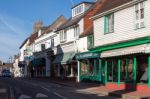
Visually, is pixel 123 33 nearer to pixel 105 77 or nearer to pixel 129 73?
pixel 129 73

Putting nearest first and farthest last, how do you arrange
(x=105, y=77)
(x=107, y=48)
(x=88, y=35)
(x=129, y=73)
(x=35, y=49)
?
(x=129, y=73) < (x=107, y=48) < (x=105, y=77) < (x=88, y=35) < (x=35, y=49)

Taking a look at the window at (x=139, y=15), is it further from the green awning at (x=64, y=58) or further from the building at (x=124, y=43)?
the green awning at (x=64, y=58)

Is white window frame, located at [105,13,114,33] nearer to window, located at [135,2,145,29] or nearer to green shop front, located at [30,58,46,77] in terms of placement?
window, located at [135,2,145,29]

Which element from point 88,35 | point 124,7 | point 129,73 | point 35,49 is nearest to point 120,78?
point 129,73

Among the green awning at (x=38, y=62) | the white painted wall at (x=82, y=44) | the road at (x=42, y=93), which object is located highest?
the white painted wall at (x=82, y=44)

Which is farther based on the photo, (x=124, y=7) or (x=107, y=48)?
(x=107, y=48)

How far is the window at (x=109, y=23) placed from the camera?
111ft

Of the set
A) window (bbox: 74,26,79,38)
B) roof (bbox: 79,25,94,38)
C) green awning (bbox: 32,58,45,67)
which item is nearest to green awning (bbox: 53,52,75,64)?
window (bbox: 74,26,79,38)

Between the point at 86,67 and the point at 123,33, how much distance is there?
12.0m

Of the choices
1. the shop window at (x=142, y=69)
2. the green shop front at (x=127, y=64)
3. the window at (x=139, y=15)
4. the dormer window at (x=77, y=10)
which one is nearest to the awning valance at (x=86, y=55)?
the green shop front at (x=127, y=64)

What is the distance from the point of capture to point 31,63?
73875mm

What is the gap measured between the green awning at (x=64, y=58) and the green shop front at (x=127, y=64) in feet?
39.8

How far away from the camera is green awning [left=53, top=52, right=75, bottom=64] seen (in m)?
47.8

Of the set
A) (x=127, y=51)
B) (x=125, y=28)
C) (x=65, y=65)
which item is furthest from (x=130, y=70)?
(x=65, y=65)
